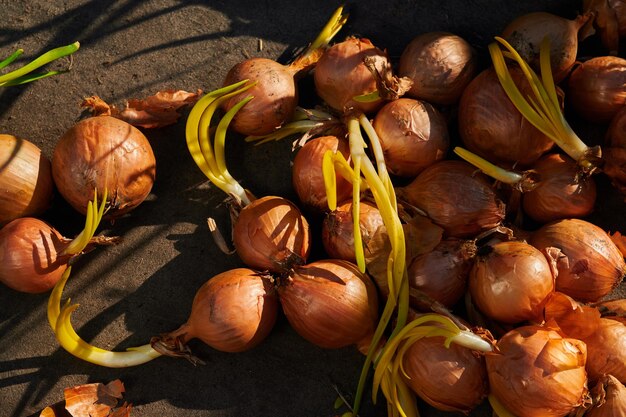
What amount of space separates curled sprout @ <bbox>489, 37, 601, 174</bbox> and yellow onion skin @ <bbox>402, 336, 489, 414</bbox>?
669 millimetres

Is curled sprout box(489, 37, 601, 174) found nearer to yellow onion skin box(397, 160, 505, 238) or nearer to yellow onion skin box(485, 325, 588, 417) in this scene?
yellow onion skin box(397, 160, 505, 238)

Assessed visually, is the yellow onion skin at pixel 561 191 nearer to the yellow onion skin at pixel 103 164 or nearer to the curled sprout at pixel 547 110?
the curled sprout at pixel 547 110

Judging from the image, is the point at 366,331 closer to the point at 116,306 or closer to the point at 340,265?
the point at 340,265

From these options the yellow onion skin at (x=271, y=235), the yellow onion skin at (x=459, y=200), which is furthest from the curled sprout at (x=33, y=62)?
the yellow onion skin at (x=459, y=200)

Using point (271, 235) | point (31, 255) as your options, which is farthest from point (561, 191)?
point (31, 255)

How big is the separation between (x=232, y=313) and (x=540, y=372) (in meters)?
0.88

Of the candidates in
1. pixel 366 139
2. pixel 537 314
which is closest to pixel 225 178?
pixel 366 139

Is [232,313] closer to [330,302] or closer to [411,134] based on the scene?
[330,302]

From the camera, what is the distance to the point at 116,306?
81.5 inches

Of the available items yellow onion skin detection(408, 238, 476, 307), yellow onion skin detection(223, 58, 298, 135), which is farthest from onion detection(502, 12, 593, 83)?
yellow onion skin detection(223, 58, 298, 135)

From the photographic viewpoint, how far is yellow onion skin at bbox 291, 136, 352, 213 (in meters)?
1.88

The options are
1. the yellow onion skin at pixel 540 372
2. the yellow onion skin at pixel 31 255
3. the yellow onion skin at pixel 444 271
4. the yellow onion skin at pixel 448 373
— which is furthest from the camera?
the yellow onion skin at pixel 31 255

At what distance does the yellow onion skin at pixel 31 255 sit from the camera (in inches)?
74.3

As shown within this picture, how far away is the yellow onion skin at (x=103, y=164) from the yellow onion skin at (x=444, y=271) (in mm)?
933
